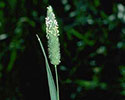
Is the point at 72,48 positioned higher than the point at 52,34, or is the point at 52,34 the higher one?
the point at 52,34

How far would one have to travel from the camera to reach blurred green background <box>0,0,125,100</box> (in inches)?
82.9

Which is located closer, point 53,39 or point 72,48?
point 53,39

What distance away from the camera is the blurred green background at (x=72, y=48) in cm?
211

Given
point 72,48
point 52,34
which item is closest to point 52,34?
point 52,34

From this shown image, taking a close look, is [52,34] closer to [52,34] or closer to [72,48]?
[52,34]

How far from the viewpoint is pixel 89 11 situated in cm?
213

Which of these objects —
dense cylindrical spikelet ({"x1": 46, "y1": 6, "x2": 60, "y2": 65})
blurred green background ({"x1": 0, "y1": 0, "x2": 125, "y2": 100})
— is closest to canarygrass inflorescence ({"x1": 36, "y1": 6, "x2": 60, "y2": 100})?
dense cylindrical spikelet ({"x1": 46, "y1": 6, "x2": 60, "y2": 65})

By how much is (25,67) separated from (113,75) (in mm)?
→ 468

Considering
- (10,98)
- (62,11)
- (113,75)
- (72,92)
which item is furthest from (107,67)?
(10,98)

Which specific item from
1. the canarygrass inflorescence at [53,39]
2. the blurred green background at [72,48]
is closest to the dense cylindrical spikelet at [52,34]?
the canarygrass inflorescence at [53,39]

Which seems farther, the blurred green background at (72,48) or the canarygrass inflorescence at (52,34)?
the blurred green background at (72,48)

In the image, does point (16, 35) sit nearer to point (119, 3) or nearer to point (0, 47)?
point (0, 47)

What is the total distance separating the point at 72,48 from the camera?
214 centimetres

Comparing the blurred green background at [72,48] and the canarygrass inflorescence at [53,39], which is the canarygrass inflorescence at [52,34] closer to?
the canarygrass inflorescence at [53,39]
